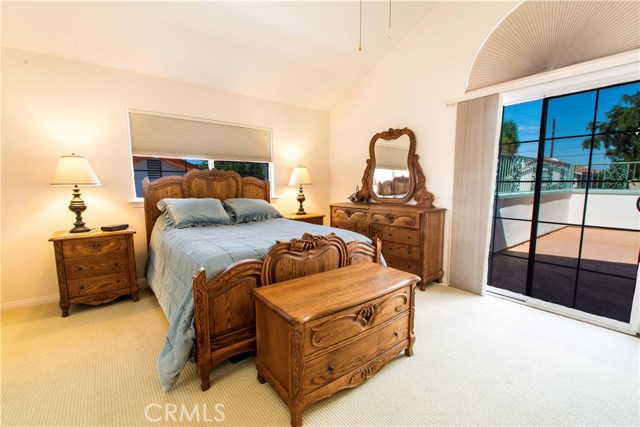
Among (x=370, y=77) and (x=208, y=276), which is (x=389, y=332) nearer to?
(x=208, y=276)

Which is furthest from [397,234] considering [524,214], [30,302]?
[30,302]

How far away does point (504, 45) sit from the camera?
2691 millimetres

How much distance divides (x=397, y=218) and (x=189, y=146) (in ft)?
8.71

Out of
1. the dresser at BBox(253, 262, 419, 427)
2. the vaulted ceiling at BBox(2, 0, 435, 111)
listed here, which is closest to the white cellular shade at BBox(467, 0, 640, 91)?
the vaulted ceiling at BBox(2, 0, 435, 111)

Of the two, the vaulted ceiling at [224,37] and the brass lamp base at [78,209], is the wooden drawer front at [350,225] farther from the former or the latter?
the brass lamp base at [78,209]

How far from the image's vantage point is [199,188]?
3.39 m

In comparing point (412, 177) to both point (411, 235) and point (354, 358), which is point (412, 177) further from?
point (354, 358)

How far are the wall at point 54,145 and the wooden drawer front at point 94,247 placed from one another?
0.46 metres

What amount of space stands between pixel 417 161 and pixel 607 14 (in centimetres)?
187

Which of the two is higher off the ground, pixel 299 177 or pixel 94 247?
pixel 299 177

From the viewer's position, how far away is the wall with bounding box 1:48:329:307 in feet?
8.27

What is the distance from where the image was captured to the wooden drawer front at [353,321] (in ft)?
4.52

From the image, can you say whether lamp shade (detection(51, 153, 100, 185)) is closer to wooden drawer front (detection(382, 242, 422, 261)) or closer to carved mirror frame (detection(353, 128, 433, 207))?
wooden drawer front (detection(382, 242, 422, 261))

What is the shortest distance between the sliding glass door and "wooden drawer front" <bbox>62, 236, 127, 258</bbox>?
3.93 m
